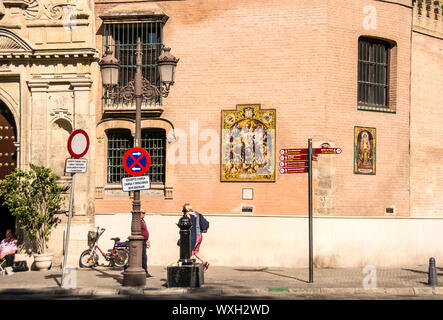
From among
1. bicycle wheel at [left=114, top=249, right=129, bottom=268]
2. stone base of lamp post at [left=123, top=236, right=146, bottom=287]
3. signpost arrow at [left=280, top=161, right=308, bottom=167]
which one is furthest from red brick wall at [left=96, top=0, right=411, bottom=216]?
stone base of lamp post at [left=123, top=236, right=146, bottom=287]

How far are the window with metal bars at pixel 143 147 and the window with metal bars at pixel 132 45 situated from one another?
102cm

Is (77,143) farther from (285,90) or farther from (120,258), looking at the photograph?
(285,90)

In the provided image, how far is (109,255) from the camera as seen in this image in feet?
70.7

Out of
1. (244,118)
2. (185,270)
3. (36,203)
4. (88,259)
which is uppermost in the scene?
(244,118)

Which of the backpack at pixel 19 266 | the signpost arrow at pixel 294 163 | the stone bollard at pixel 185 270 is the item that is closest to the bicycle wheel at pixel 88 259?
the backpack at pixel 19 266

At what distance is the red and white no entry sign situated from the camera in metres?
17.3

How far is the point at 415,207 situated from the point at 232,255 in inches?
241

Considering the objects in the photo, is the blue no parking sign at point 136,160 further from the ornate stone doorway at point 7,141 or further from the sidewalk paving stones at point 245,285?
the ornate stone doorway at point 7,141

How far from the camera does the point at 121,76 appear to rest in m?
23.1

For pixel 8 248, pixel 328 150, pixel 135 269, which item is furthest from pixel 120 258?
pixel 328 150

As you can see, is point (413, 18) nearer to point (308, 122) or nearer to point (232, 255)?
point (308, 122)

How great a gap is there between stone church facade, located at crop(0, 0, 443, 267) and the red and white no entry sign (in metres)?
4.97

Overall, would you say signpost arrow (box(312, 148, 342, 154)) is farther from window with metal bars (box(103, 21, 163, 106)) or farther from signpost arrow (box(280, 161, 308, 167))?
window with metal bars (box(103, 21, 163, 106))

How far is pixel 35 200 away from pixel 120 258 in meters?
3.10
